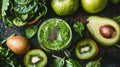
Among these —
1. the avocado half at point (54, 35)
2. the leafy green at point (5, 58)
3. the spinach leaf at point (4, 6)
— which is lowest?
the leafy green at point (5, 58)

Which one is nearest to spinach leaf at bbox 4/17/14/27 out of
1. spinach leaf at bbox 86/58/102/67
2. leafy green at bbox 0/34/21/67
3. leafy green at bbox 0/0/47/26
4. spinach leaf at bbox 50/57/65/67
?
leafy green at bbox 0/0/47/26

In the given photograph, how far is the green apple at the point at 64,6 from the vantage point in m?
2.14

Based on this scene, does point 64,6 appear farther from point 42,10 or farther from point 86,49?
point 86,49

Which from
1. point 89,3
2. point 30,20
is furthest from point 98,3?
point 30,20

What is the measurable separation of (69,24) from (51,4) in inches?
5.4

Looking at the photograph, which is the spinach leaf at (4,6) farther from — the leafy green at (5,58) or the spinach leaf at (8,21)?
the leafy green at (5,58)

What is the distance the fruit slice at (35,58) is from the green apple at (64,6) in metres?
0.22

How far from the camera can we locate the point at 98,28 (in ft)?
7.13

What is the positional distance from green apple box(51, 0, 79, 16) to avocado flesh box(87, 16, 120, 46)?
0.34ft

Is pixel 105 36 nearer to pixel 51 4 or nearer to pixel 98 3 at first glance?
pixel 98 3

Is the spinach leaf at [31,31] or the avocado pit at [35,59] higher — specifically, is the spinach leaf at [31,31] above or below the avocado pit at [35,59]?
above

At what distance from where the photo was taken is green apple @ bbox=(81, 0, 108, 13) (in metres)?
2.14

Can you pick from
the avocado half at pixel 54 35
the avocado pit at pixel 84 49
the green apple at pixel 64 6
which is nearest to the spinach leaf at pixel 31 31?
the avocado half at pixel 54 35

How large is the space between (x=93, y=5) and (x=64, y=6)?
141mm
